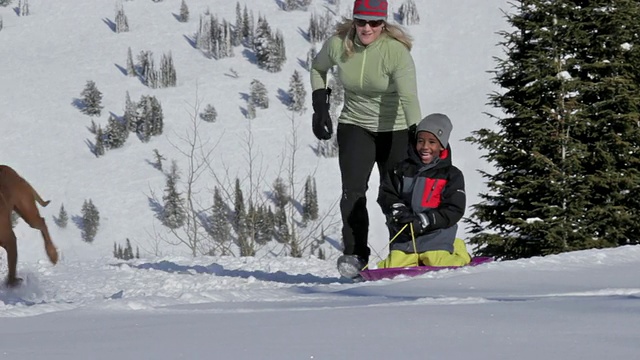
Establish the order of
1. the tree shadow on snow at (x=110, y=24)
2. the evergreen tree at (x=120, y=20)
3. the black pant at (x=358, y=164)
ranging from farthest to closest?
1. the tree shadow on snow at (x=110, y=24)
2. the evergreen tree at (x=120, y=20)
3. the black pant at (x=358, y=164)

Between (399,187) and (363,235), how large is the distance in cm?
49

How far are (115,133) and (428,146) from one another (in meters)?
58.9

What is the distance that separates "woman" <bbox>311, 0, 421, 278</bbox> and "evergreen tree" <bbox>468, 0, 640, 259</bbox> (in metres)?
8.29

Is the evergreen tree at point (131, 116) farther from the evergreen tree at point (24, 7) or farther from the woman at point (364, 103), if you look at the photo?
the woman at point (364, 103)

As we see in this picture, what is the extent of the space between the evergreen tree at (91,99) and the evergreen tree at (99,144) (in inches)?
136

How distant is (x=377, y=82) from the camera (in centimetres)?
641

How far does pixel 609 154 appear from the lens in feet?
49.5

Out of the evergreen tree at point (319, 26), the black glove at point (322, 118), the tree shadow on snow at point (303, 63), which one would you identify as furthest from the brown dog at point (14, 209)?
the tree shadow on snow at point (303, 63)

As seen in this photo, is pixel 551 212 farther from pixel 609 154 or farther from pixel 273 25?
pixel 273 25

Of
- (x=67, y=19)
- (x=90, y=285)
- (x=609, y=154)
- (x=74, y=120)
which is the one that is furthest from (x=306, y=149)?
(x=90, y=285)

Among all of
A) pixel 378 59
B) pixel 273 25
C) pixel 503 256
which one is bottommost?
pixel 503 256

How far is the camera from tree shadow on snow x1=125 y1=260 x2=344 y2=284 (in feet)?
23.7

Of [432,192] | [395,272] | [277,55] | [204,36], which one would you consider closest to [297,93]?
[277,55]

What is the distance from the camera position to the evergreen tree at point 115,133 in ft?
205
